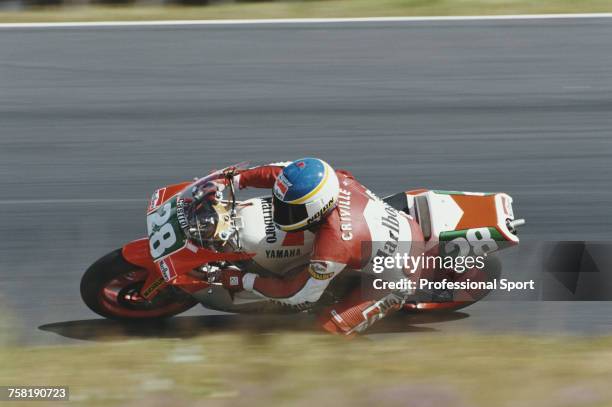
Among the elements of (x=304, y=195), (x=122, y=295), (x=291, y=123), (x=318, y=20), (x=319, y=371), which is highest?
(x=318, y=20)

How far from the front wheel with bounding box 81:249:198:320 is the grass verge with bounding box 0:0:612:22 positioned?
6.38m

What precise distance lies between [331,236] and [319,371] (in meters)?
1.05

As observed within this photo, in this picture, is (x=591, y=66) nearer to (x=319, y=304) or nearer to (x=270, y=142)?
(x=270, y=142)

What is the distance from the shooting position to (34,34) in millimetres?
12039

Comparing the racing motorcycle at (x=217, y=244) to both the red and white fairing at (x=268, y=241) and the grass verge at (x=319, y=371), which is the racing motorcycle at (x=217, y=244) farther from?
the grass verge at (x=319, y=371)

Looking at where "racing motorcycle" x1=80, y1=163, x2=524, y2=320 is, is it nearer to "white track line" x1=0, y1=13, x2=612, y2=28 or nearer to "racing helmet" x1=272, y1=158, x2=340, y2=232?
"racing helmet" x1=272, y1=158, x2=340, y2=232

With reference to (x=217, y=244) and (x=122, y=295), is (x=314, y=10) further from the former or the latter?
(x=217, y=244)

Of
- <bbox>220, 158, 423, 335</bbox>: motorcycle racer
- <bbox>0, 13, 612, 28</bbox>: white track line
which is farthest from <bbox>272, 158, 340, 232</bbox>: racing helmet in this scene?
<bbox>0, 13, 612, 28</bbox>: white track line

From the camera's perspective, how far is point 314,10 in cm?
1291

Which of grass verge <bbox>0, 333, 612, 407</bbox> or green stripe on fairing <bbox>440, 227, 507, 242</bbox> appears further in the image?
green stripe on fairing <bbox>440, 227, 507, 242</bbox>

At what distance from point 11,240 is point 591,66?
7.02 metres

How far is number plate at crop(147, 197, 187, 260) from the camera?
21.7ft

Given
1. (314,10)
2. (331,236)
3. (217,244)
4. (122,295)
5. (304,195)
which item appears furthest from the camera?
(314,10)

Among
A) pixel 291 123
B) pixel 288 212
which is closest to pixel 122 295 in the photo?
pixel 288 212
